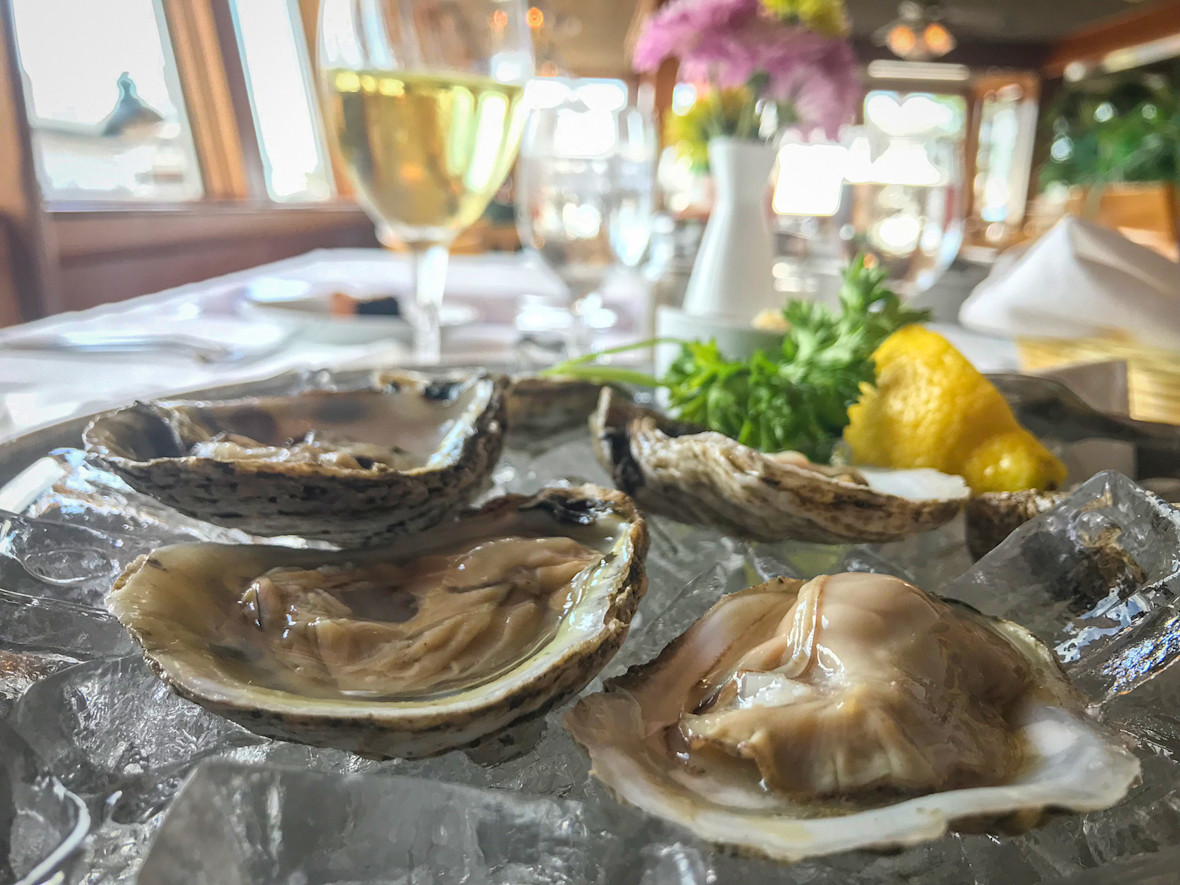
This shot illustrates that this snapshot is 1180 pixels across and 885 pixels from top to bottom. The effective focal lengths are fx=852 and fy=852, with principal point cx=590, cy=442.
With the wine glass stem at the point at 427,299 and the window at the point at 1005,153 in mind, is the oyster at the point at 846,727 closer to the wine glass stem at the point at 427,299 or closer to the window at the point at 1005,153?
the wine glass stem at the point at 427,299

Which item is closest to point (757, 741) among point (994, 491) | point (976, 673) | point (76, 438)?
point (976, 673)

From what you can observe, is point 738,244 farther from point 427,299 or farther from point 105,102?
point 105,102

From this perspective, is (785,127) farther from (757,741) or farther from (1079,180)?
(1079,180)

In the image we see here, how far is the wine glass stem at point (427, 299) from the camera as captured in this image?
1.47 meters

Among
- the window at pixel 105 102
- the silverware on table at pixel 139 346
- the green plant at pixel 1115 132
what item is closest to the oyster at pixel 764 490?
the silverware on table at pixel 139 346

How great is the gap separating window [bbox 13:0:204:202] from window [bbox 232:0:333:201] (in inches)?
26.4

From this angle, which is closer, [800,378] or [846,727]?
[846,727]

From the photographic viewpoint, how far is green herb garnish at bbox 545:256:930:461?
2.70 feet

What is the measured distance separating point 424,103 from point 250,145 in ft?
15.0

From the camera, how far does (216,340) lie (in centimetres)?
159

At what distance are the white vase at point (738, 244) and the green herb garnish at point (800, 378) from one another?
1.59ft

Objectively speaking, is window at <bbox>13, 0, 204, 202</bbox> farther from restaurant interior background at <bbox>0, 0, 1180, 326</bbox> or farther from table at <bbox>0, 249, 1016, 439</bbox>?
table at <bbox>0, 249, 1016, 439</bbox>

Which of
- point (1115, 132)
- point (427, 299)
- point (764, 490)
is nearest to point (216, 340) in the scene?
point (427, 299)

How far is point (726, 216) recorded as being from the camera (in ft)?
4.98
